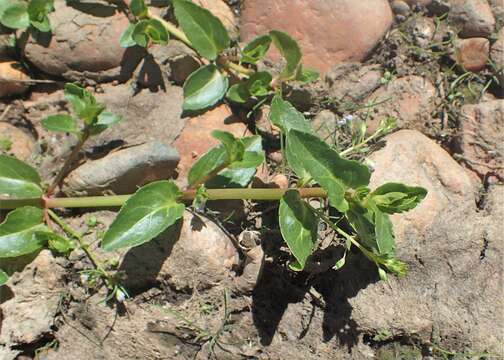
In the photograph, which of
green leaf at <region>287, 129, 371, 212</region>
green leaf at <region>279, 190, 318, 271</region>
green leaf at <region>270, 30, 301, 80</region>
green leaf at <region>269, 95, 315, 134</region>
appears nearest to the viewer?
green leaf at <region>287, 129, 371, 212</region>

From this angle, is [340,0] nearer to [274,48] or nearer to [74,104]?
[274,48]

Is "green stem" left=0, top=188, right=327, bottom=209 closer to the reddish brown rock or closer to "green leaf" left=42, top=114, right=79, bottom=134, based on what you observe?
"green leaf" left=42, top=114, right=79, bottom=134

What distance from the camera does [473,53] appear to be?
3.85 m

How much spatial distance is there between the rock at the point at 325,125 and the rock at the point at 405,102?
9.5 inches

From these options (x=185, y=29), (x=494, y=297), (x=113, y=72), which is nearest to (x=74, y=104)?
(x=113, y=72)

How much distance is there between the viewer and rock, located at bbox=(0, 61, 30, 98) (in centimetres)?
364

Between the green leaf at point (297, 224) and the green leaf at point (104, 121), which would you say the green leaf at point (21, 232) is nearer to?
the green leaf at point (104, 121)

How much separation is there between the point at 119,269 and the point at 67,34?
5.05 feet

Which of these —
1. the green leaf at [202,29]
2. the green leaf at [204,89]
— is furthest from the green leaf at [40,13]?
the green leaf at [204,89]

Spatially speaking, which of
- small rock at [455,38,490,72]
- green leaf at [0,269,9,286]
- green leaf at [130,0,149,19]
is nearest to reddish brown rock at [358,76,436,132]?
small rock at [455,38,490,72]

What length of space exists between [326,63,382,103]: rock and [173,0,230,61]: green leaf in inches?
29.7

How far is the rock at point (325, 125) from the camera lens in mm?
3600

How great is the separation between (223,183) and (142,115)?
0.77 meters

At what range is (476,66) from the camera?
3859 millimetres
